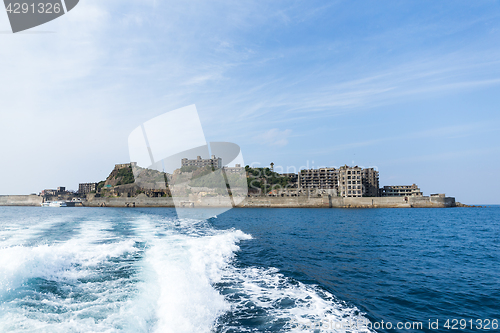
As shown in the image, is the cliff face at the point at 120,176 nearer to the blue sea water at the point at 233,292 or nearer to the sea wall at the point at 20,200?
the sea wall at the point at 20,200

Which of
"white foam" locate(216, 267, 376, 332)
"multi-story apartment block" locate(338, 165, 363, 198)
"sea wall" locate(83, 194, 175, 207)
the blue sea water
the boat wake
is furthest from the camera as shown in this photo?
"sea wall" locate(83, 194, 175, 207)

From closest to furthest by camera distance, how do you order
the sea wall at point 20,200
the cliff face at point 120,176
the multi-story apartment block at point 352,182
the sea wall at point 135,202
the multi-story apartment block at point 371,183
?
the multi-story apartment block at point 352,182, the sea wall at point 135,202, the multi-story apartment block at point 371,183, the sea wall at point 20,200, the cliff face at point 120,176

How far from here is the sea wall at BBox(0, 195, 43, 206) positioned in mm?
118125

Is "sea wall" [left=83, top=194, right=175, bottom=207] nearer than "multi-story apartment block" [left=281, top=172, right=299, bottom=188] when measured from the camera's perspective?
Yes

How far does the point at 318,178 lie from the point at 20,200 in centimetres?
14493

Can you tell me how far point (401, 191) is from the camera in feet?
349

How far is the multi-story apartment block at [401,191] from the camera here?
341 ft

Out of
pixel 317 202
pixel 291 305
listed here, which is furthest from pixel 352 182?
pixel 291 305

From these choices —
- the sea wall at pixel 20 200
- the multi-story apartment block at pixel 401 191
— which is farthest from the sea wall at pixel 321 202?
the sea wall at pixel 20 200

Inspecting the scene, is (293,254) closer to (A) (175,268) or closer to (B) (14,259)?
(A) (175,268)

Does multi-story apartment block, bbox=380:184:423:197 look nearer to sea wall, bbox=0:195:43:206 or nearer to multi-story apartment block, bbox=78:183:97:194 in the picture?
sea wall, bbox=0:195:43:206

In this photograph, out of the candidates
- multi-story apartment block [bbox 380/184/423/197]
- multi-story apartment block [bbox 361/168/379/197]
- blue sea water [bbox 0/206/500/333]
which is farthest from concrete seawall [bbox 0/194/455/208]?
blue sea water [bbox 0/206/500/333]

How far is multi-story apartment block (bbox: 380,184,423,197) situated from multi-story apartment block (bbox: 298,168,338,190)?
22.9 m

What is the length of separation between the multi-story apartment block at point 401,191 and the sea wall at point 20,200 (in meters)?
156
